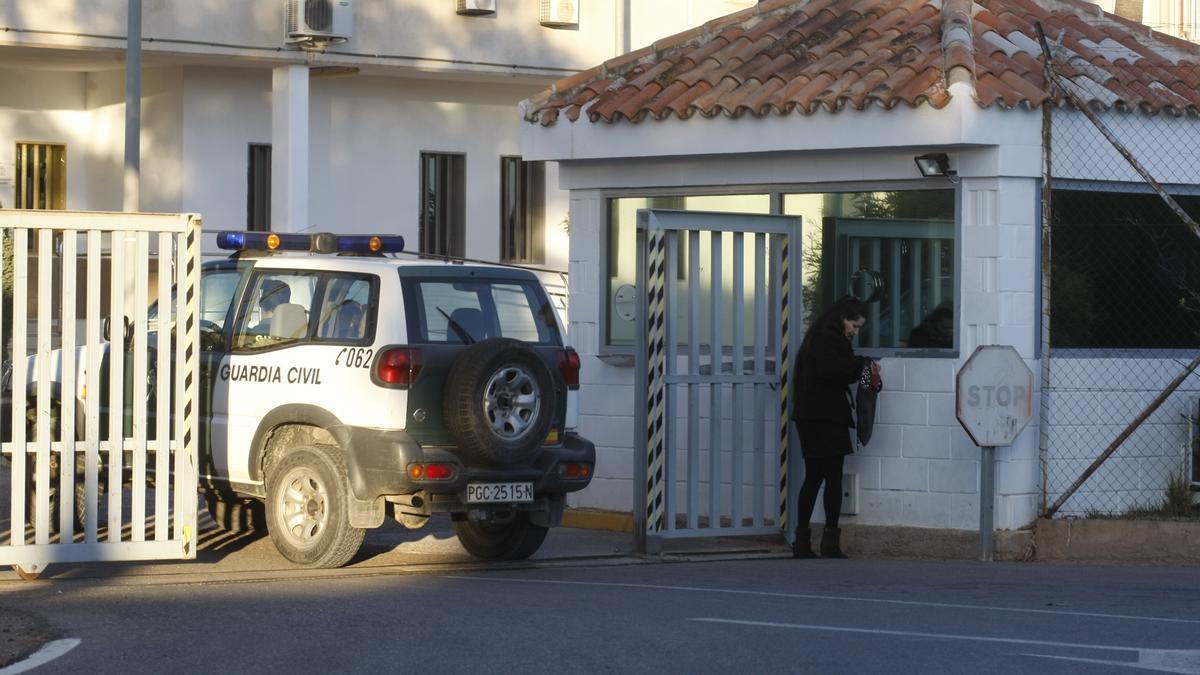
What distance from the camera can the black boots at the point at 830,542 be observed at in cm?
1345

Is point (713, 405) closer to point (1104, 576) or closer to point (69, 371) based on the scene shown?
point (1104, 576)

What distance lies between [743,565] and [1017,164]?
3.30 metres

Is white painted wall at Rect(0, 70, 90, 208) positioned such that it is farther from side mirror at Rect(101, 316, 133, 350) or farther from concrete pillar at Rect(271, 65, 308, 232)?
side mirror at Rect(101, 316, 133, 350)

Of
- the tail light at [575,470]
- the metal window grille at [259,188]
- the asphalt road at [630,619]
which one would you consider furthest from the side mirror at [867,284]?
the metal window grille at [259,188]

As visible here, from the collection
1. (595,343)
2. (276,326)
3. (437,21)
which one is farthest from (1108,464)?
(437,21)

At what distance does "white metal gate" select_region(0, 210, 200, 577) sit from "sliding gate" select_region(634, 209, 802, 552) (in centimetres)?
312

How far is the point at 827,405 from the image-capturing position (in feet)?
43.6

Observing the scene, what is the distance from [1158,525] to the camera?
43.3 feet

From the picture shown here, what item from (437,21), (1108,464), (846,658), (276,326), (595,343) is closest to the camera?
(846,658)

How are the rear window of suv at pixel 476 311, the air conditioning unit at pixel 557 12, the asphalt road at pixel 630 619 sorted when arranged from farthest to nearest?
the air conditioning unit at pixel 557 12 → the rear window of suv at pixel 476 311 → the asphalt road at pixel 630 619

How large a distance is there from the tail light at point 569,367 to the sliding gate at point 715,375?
2.50ft

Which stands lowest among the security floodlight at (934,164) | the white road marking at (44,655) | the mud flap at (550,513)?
the white road marking at (44,655)

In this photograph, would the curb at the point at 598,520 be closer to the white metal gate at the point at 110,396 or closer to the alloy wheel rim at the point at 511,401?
the alloy wheel rim at the point at 511,401

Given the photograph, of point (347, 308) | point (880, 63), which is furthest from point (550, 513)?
point (880, 63)
